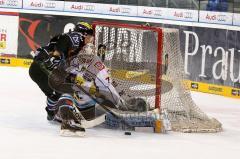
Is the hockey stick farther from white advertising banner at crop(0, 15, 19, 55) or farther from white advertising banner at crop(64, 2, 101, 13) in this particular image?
white advertising banner at crop(0, 15, 19, 55)

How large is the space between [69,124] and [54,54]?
0.60 metres

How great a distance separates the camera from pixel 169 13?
8.45 m

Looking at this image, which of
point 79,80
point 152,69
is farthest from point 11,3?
point 79,80

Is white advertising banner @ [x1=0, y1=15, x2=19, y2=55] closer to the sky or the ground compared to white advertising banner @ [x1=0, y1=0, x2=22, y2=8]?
closer to the ground

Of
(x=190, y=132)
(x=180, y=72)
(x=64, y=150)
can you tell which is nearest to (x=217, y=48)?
(x=180, y=72)

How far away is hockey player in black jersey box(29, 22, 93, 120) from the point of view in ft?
16.2

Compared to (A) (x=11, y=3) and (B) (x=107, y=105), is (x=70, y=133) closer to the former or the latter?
(B) (x=107, y=105)

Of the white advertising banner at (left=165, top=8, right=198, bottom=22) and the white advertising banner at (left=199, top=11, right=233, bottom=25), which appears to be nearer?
the white advertising banner at (left=199, top=11, right=233, bottom=25)

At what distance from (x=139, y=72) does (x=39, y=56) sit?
0.99 m

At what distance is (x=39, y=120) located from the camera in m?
5.44

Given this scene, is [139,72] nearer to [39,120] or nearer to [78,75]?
[78,75]

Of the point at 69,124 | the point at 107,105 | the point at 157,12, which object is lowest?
the point at 69,124

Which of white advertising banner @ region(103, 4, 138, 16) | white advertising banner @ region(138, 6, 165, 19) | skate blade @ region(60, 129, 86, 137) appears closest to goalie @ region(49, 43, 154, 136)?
skate blade @ region(60, 129, 86, 137)

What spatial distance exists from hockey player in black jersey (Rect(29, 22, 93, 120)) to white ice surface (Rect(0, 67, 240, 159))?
28cm
